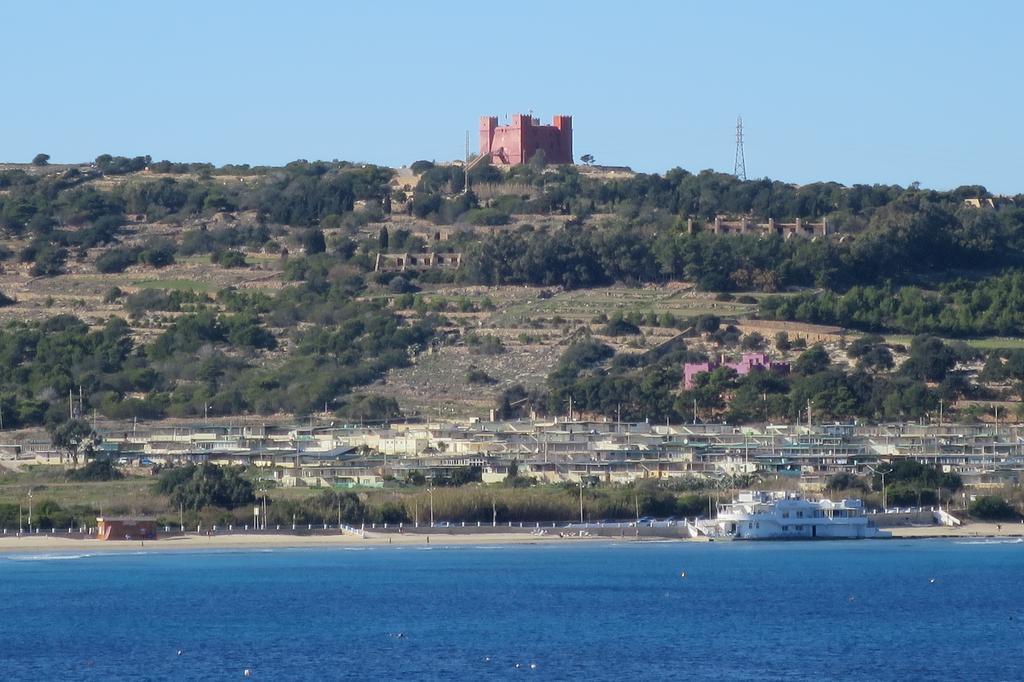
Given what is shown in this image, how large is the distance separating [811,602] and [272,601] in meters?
12.5

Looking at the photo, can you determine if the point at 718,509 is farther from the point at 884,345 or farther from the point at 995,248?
the point at 995,248

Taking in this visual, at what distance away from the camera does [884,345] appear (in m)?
93.4

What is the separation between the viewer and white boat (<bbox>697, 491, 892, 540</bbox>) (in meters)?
71.5

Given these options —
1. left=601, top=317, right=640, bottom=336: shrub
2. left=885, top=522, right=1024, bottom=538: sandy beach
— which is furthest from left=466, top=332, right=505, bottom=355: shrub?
left=885, top=522, right=1024, bottom=538: sandy beach

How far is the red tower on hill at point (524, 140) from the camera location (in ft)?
428

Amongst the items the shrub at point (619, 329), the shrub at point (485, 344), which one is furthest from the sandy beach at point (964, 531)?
the shrub at point (485, 344)

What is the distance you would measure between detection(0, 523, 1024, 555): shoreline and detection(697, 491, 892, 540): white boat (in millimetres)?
871

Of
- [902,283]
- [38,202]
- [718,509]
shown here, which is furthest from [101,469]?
[38,202]

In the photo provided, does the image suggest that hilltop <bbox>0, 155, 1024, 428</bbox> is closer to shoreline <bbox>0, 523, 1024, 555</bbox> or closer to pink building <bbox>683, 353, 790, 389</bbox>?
pink building <bbox>683, 353, 790, 389</bbox>

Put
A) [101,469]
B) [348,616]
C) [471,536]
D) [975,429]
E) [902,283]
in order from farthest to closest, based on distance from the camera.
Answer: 1. [902,283]
2. [975,429]
3. [101,469]
4. [471,536]
5. [348,616]

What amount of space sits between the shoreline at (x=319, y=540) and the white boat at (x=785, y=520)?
34.3 inches

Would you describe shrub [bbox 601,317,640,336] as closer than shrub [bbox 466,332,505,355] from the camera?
No

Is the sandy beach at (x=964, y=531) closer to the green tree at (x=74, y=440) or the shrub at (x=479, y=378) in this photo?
the shrub at (x=479, y=378)

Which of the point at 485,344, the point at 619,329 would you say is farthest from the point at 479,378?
the point at 619,329
